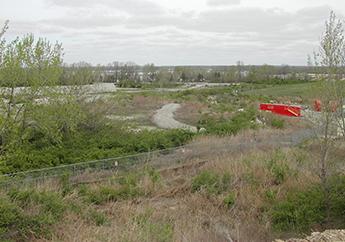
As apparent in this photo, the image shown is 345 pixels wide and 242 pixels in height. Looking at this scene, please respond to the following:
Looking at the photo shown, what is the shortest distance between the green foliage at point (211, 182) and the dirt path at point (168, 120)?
1189 cm

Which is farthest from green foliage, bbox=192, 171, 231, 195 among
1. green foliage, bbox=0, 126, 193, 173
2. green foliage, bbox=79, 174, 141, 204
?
green foliage, bbox=0, 126, 193, 173

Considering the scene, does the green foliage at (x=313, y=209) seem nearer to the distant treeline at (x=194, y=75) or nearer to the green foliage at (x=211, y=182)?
the green foliage at (x=211, y=182)

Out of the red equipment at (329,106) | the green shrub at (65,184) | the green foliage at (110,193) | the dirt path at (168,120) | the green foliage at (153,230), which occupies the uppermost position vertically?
the red equipment at (329,106)

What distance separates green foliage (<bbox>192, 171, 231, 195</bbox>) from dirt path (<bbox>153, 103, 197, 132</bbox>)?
11.9m

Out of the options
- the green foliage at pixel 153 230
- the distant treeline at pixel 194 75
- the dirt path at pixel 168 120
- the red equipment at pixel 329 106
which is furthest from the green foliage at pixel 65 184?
the distant treeline at pixel 194 75

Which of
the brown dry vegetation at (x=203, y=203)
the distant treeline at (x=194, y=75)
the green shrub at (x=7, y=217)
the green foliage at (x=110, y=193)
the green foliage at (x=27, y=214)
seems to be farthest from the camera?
the distant treeline at (x=194, y=75)

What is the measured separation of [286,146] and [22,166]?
12828 millimetres

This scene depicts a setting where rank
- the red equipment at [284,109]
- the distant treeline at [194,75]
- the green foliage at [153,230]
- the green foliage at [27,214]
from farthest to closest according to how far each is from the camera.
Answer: the distant treeline at [194,75] < the red equipment at [284,109] < the green foliage at [27,214] < the green foliage at [153,230]

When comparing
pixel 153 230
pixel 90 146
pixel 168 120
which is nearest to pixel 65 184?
pixel 153 230

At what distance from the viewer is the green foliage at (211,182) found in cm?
1662

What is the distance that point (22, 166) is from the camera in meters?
18.4

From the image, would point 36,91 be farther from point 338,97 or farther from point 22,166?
point 338,97

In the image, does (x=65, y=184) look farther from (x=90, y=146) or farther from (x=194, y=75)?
(x=194, y=75)

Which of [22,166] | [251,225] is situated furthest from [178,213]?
[22,166]
